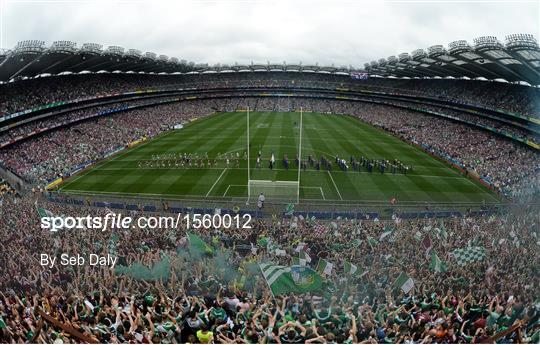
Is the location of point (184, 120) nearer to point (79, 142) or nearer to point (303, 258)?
point (79, 142)

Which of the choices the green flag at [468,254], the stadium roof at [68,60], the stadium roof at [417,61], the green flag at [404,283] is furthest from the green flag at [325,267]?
the stadium roof at [68,60]

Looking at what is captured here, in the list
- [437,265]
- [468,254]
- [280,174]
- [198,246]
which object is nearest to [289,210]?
[198,246]

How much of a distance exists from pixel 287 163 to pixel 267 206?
10.9 meters

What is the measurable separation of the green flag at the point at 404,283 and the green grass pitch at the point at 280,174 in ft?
52.5

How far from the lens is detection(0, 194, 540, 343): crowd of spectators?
800cm

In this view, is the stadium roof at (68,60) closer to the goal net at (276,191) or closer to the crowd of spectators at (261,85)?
the crowd of spectators at (261,85)

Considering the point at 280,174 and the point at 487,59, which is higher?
the point at 487,59

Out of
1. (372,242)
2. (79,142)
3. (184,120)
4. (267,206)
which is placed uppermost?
(184,120)

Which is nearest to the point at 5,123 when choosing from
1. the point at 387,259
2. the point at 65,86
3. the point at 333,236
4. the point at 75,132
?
the point at 75,132

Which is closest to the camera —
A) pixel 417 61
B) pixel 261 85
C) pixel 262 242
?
pixel 262 242

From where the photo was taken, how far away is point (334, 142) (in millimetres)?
46938

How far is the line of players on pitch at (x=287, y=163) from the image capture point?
115 feet

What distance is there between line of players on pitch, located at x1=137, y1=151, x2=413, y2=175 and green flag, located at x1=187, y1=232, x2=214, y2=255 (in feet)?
67.3

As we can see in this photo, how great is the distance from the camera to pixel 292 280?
10.7m
